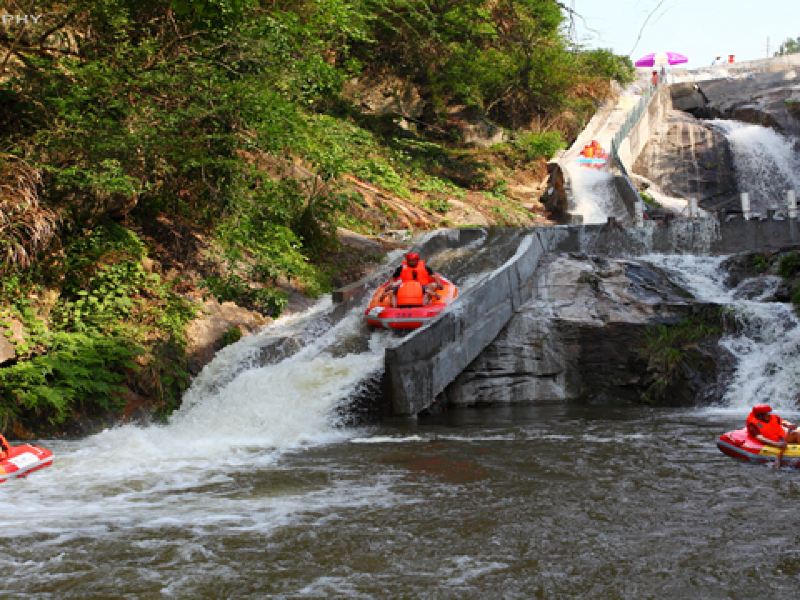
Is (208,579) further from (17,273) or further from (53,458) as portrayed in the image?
(17,273)

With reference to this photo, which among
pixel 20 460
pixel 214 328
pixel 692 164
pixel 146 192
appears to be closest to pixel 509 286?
pixel 214 328

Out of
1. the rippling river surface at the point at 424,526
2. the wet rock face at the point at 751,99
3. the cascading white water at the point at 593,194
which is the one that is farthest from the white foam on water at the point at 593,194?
the rippling river surface at the point at 424,526

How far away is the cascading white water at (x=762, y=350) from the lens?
515 inches

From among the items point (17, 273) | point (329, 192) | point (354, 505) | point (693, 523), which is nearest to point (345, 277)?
point (329, 192)

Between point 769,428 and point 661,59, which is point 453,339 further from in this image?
point 661,59

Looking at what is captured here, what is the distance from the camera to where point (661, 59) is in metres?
44.4

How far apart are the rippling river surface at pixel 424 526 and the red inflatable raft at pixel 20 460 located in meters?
0.12

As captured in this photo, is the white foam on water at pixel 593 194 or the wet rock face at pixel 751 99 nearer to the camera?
the white foam on water at pixel 593 194

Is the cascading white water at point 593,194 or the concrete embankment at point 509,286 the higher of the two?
the cascading white water at point 593,194

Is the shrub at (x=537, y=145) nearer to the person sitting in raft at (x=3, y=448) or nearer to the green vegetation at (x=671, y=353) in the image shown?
the green vegetation at (x=671, y=353)

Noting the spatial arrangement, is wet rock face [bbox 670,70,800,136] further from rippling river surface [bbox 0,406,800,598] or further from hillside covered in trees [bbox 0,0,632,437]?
rippling river surface [bbox 0,406,800,598]

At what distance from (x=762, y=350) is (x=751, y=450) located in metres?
5.50

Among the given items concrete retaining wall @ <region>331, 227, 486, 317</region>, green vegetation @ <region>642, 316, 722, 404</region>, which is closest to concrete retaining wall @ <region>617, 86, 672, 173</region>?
concrete retaining wall @ <region>331, 227, 486, 317</region>

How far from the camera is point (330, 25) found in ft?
70.9
